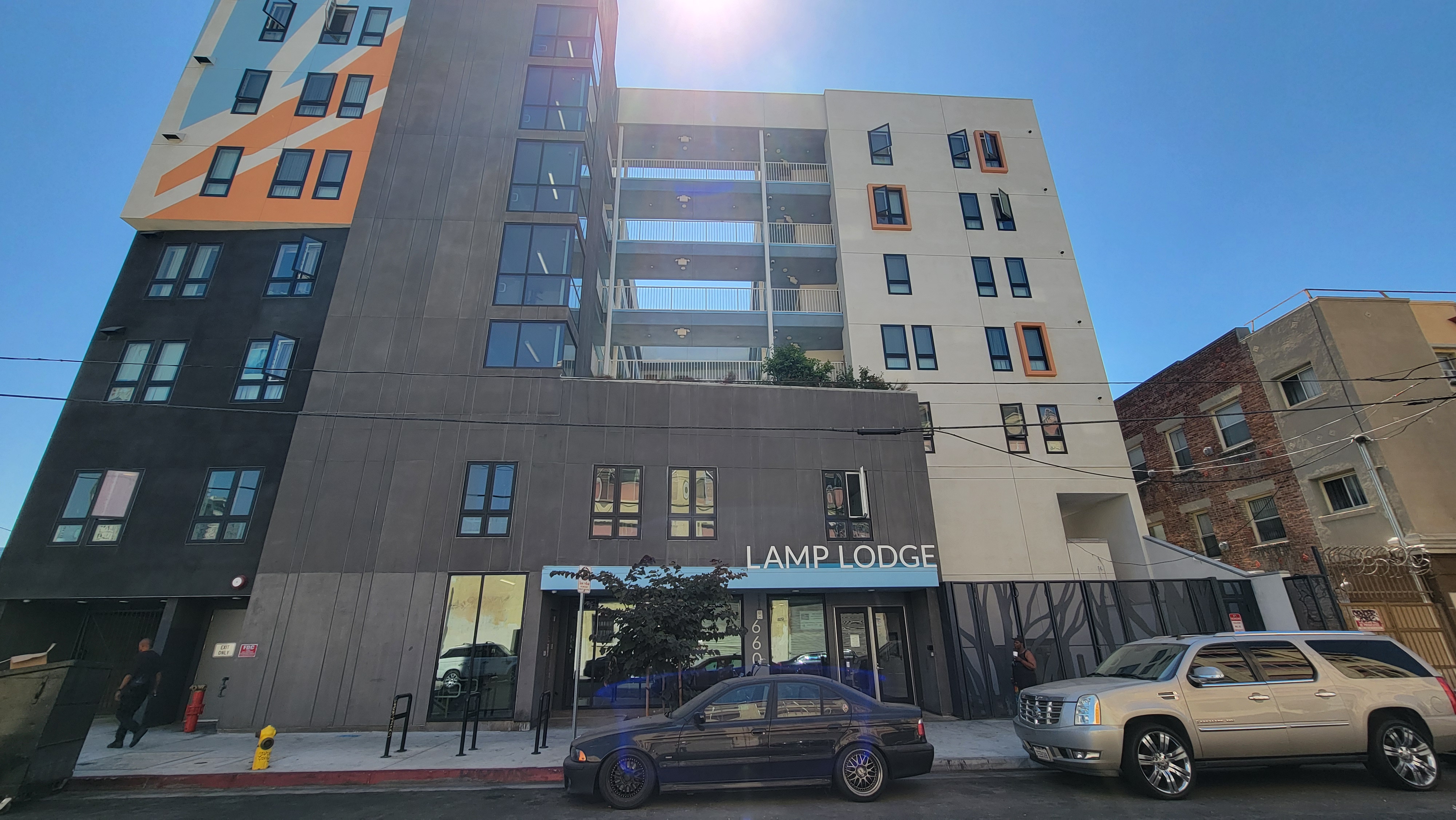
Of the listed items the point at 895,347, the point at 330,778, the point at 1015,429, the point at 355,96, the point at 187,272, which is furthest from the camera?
the point at 895,347

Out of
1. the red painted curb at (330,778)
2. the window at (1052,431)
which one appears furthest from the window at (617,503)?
the window at (1052,431)

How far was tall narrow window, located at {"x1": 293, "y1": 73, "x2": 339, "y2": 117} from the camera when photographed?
18.7 metres

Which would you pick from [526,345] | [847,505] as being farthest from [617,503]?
[847,505]

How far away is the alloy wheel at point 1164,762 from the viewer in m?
6.88

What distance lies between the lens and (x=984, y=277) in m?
22.5

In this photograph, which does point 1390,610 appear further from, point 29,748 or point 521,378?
point 29,748

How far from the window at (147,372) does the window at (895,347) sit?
68.1 ft

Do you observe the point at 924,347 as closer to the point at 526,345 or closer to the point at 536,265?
the point at 536,265

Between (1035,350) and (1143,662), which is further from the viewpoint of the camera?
(1035,350)

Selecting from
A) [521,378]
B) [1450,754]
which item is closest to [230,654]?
[521,378]

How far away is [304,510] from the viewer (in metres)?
14.0

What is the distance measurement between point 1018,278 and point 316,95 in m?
24.9

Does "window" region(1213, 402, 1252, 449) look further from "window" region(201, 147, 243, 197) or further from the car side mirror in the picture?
"window" region(201, 147, 243, 197)

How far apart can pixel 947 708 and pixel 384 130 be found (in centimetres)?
2203
